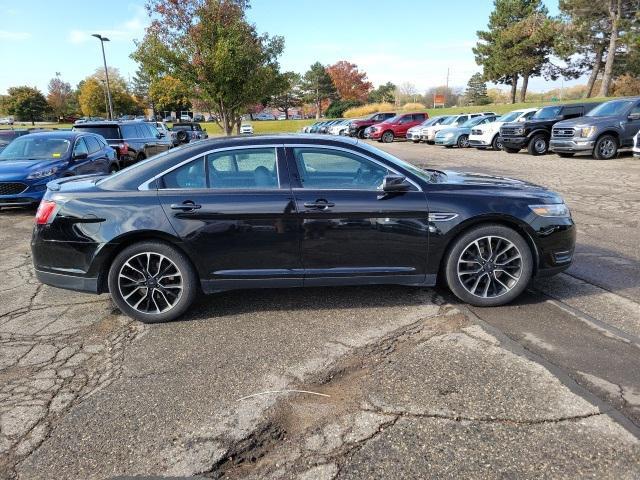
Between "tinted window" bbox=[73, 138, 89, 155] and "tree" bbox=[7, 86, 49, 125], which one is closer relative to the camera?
"tinted window" bbox=[73, 138, 89, 155]

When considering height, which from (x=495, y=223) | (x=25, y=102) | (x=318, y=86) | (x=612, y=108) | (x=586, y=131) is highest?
(x=318, y=86)

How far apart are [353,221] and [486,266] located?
1.27 meters

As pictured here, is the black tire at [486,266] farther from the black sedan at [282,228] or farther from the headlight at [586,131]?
the headlight at [586,131]

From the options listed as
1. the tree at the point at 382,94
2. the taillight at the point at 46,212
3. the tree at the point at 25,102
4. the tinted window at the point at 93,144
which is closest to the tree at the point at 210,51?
the tinted window at the point at 93,144

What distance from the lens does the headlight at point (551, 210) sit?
434 cm

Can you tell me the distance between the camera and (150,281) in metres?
4.26

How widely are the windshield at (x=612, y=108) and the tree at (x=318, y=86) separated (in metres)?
76.8

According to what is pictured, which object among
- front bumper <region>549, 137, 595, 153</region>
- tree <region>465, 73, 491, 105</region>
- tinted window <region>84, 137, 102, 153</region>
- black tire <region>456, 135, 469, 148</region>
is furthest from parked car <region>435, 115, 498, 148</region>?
tree <region>465, 73, 491, 105</region>

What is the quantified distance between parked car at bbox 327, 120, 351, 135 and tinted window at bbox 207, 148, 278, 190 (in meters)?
34.5

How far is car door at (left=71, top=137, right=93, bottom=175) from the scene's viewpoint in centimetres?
1013

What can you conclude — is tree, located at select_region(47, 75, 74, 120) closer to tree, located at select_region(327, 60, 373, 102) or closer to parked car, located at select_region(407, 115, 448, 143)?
tree, located at select_region(327, 60, 373, 102)

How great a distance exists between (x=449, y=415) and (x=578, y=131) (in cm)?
1618

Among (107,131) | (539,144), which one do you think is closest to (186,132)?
(107,131)

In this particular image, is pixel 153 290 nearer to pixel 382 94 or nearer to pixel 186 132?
pixel 186 132
